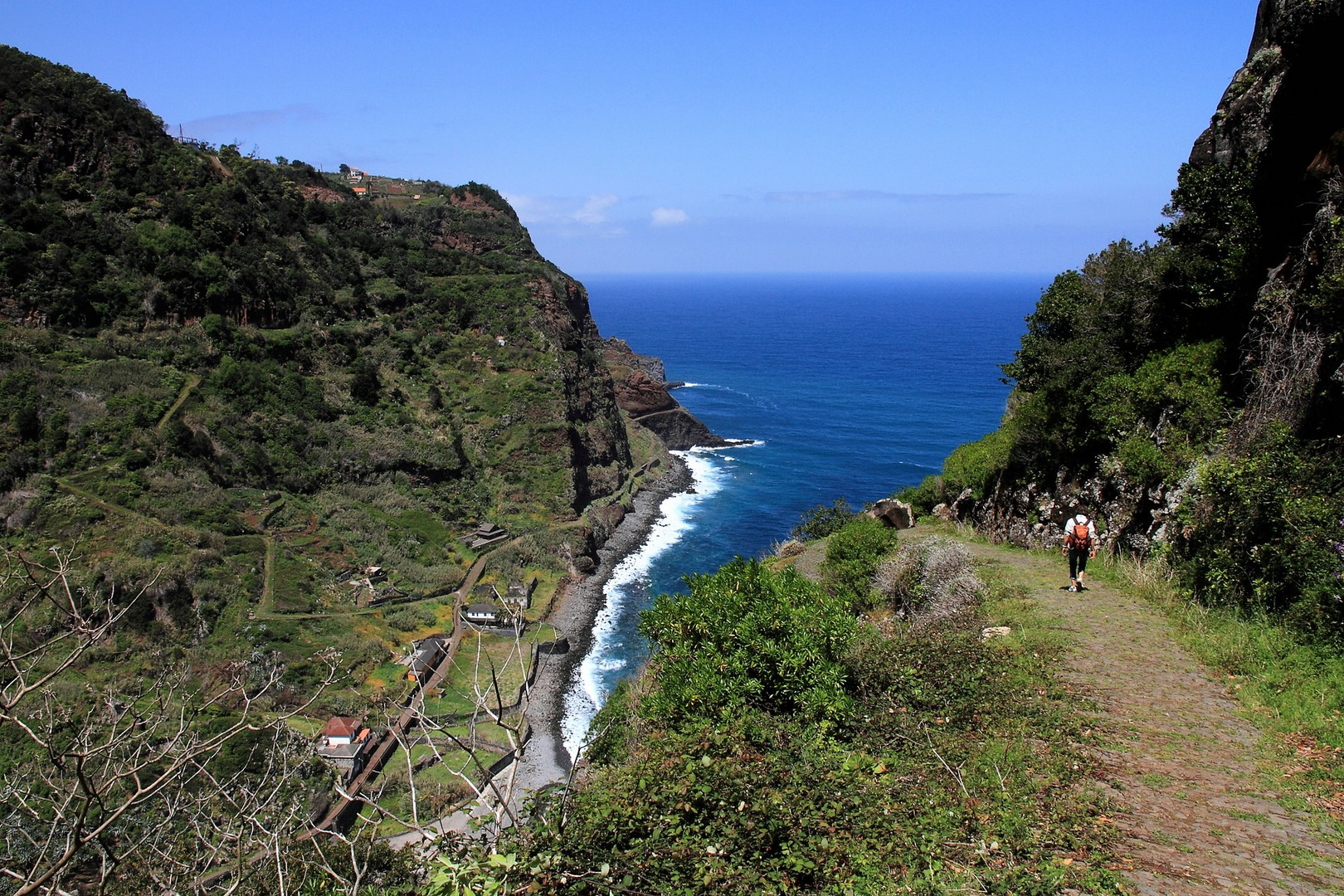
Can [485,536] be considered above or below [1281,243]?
below

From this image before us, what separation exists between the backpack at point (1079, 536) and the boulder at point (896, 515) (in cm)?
706

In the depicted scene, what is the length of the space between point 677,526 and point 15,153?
42126 mm

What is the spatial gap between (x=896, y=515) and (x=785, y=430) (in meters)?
55.0

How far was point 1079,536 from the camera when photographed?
12.3 metres

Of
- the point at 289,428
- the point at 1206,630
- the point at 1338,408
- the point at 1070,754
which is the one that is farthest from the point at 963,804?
the point at 289,428

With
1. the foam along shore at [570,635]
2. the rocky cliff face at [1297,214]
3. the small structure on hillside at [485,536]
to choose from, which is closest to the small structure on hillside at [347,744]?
the foam along shore at [570,635]

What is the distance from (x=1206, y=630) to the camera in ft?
31.6

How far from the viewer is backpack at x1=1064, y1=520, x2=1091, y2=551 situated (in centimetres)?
1226

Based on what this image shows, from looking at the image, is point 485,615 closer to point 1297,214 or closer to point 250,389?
point 250,389

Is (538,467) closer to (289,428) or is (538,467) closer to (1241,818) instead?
(289,428)

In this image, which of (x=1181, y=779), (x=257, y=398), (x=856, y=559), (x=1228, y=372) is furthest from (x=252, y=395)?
(x=1181, y=779)

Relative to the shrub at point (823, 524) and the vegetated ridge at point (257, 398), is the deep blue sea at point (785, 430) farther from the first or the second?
the shrub at point (823, 524)

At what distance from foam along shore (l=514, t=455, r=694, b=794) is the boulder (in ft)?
34.6

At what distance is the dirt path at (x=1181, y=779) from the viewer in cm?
550
